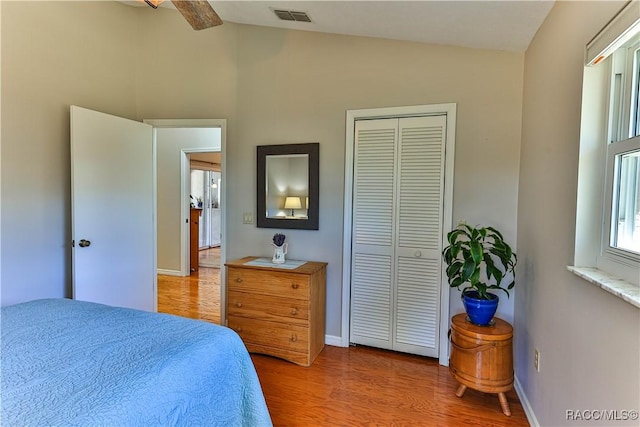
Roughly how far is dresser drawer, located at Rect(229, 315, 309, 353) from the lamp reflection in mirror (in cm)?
95

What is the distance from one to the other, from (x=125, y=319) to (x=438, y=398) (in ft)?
6.20

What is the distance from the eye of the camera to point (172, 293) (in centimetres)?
438

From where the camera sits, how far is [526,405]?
2006 millimetres

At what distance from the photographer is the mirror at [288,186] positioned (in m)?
2.89

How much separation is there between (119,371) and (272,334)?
164 centimetres

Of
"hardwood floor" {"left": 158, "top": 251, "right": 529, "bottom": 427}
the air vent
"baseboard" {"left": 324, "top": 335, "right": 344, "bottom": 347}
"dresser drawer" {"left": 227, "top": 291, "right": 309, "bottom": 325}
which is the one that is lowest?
"hardwood floor" {"left": 158, "top": 251, "right": 529, "bottom": 427}

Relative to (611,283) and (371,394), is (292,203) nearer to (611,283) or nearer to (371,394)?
(371,394)

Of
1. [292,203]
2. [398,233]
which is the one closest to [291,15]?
[292,203]

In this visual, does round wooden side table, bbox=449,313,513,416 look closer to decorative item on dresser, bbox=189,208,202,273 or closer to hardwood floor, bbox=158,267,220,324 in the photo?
hardwood floor, bbox=158,267,220,324

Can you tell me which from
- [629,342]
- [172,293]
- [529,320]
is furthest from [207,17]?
[172,293]

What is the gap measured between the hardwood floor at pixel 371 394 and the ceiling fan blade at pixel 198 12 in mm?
2214

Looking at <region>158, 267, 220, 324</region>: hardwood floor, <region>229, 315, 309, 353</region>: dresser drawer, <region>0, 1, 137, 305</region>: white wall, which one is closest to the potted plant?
<region>229, 315, 309, 353</region>: dresser drawer

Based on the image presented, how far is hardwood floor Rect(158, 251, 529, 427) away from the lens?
1943 millimetres

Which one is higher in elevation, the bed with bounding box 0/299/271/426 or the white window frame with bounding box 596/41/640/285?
the white window frame with bounding box 596/41/640/285
